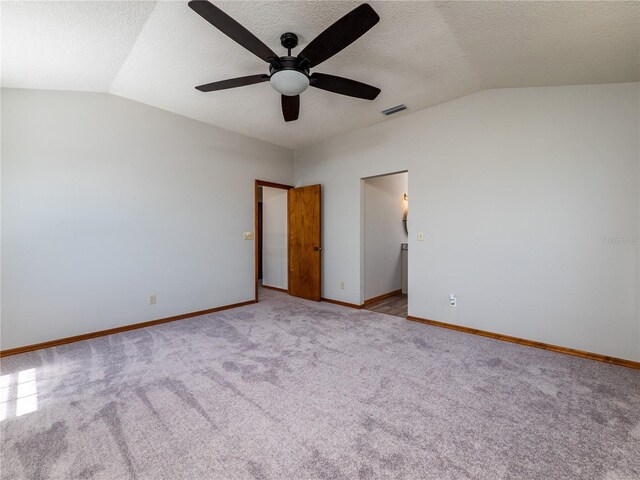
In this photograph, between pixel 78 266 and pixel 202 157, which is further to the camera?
pixel 202 157

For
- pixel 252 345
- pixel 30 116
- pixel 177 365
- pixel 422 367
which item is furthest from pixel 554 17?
pixel 30 116

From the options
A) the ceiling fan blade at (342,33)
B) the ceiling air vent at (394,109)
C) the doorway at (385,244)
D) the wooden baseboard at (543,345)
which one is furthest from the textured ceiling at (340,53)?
the wooden baseboard at (543,345)

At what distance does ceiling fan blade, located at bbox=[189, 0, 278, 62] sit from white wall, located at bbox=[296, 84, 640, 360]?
2.51m

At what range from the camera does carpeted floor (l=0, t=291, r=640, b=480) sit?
4.55ft

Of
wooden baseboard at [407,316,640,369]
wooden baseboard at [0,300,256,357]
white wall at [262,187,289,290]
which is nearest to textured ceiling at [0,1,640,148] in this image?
wooden baseboard at [407,316,640,369]

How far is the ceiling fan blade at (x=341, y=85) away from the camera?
2.16 meters

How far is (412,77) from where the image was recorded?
279 cm

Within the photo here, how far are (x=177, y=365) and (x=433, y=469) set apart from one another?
2.15m

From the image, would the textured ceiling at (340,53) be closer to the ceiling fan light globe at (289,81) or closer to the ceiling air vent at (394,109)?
the ceiling air vent at (394,109)

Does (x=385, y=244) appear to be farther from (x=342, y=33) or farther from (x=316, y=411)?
(x=342, y=33)

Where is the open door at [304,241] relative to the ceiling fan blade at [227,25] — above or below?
below

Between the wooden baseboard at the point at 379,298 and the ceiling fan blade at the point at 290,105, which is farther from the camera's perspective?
the wooden baseboard at the point at 379,298

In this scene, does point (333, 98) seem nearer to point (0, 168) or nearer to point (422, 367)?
point (422, 367)

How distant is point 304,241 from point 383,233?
1.46 meters
